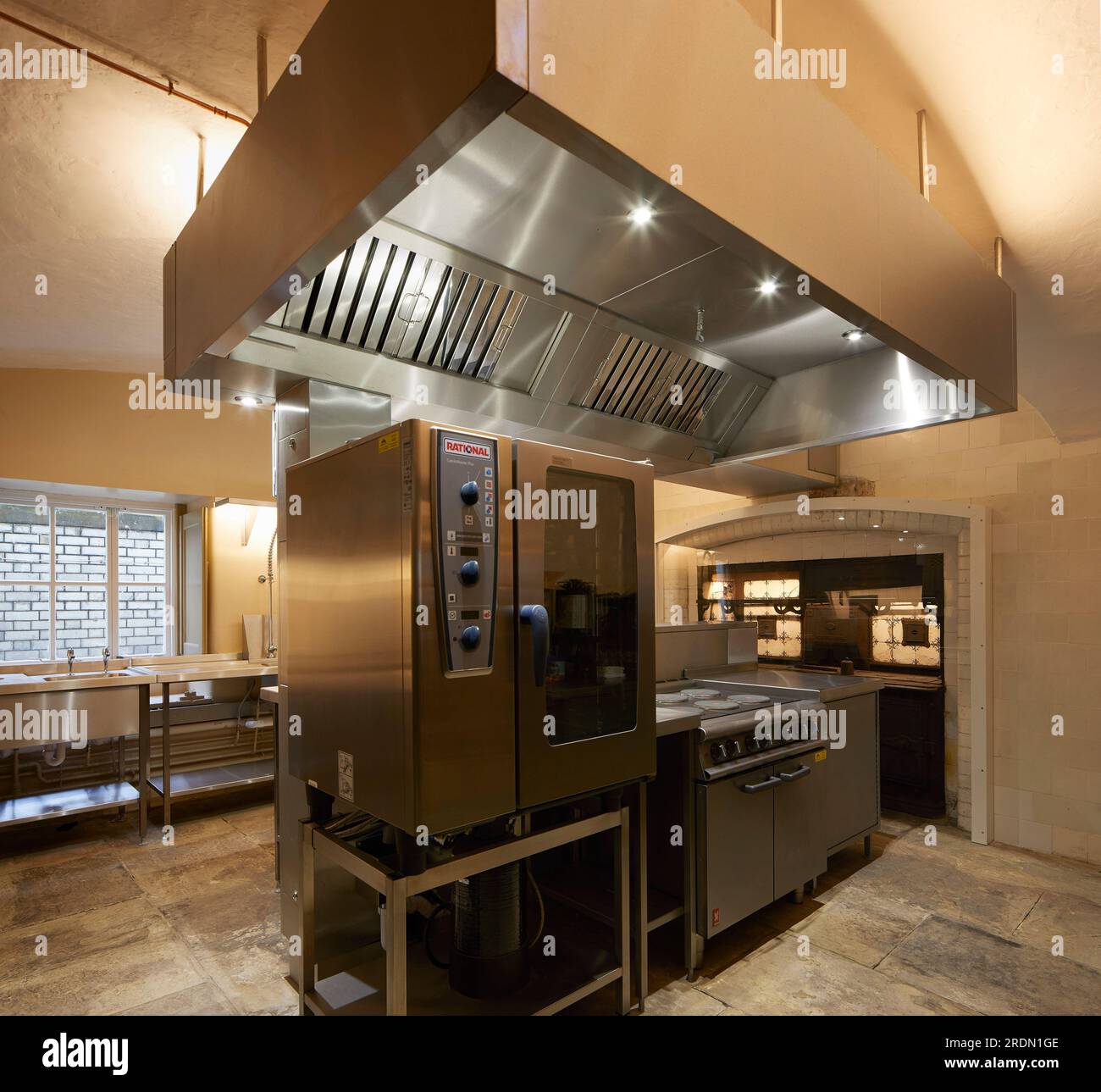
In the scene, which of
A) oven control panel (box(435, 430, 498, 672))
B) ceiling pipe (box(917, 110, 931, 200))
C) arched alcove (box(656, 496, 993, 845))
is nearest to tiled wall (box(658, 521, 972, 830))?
arched alcove (box(656, 496, 993, 845))

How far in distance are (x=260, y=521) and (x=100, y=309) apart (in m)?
2.18

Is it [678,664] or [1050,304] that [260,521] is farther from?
[1050,304]

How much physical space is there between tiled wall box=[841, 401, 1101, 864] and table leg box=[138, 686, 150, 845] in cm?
524

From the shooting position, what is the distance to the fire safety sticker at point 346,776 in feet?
5.60

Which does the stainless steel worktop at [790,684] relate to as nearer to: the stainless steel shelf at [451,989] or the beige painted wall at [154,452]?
the stainless steel shelf at [451,989]

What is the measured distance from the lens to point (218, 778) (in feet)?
15.1

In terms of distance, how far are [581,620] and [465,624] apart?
472mm

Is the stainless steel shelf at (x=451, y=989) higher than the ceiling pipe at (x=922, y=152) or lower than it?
lower

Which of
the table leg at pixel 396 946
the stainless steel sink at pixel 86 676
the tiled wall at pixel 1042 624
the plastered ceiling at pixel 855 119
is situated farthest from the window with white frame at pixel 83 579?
the tiled wall at pixel 1042 624

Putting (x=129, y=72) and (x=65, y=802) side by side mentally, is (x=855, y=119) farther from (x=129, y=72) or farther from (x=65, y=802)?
(x=65, y=802)

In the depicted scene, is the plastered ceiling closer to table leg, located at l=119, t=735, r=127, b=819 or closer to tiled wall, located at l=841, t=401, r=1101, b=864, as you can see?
tiled wall, located at l=841, t=401, r=1101, b=864

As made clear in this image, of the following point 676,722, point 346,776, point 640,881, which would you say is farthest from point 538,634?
point 640,881

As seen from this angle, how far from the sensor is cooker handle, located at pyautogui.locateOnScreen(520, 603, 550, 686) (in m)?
1.65

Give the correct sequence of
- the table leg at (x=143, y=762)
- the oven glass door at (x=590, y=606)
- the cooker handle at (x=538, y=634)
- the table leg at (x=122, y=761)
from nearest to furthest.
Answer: the cooker handle at (x=538, y=634), the oven glass door at (x=590, y=606), the table leg at (x=143, y=762), the table leg at (x=122, y=761)
